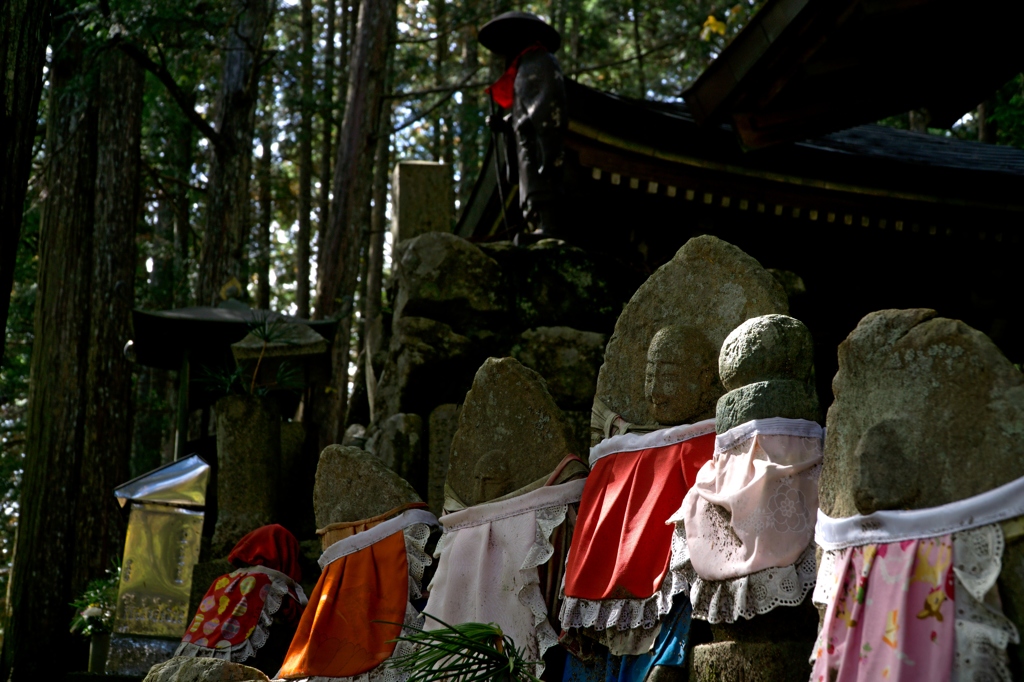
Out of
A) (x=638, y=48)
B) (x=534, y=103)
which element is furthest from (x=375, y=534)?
(x=638, y=48)

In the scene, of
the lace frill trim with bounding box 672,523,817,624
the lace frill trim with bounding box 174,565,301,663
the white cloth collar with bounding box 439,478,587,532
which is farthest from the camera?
the lace frill trim with bounding box 174,565,301,663

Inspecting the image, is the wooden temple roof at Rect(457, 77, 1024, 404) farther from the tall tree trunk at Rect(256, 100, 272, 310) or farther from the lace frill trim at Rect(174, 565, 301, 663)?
the tall tree trunk at Rect(256, 100, 272, 310)

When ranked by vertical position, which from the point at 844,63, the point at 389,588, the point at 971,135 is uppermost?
the point at 971,135

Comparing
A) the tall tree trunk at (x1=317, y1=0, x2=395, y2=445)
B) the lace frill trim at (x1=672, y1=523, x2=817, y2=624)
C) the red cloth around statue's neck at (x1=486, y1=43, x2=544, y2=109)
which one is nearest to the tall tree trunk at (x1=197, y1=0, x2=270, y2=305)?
the tall tree trunk at (x1=317, y1=0, x2=395, y2=445)

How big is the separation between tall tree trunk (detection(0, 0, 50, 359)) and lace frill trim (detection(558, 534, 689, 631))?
258cm

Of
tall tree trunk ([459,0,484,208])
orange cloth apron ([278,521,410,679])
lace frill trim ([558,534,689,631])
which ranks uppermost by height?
tall tree trunk ([459,0,484,208])

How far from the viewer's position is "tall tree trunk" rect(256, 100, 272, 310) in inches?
690

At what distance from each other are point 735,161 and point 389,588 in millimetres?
4503

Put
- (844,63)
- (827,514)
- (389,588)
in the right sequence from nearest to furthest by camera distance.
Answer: (827,514) → (389,588) → (844,63)

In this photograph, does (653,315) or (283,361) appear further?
(283,361)

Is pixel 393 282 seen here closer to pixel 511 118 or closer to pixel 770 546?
pixel 511 118

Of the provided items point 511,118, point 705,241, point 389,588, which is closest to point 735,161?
point 511,118

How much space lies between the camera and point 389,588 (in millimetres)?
4676

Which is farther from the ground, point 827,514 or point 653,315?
point 653,315
